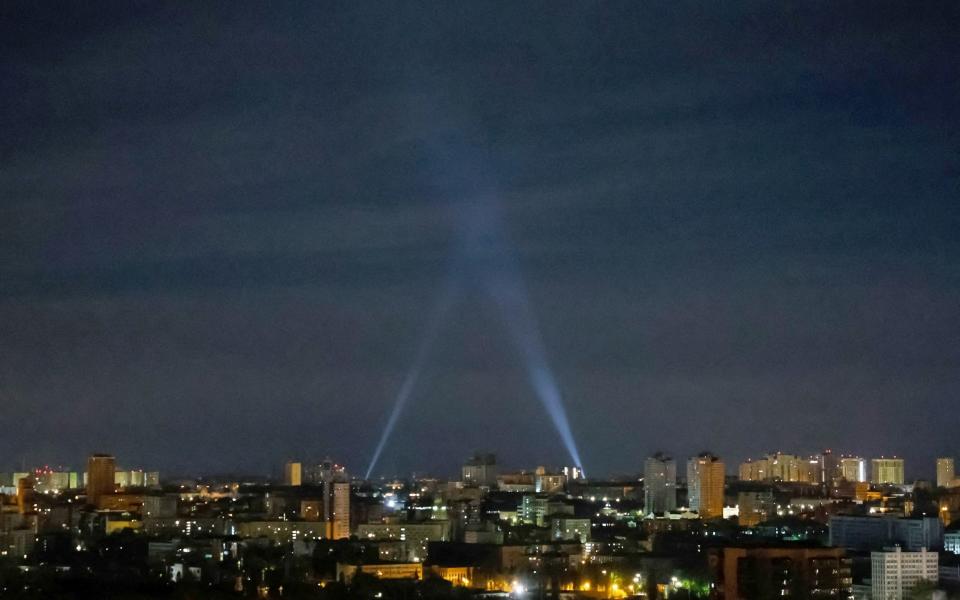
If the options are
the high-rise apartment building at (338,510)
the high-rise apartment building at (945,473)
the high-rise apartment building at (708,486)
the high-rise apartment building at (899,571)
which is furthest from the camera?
the high-rise apartment building at (945,473)

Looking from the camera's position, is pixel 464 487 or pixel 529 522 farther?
pixel 464 487

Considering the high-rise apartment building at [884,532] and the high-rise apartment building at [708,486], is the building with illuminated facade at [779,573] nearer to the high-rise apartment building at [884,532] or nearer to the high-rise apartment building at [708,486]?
the high-rise apartment building at [884,532]

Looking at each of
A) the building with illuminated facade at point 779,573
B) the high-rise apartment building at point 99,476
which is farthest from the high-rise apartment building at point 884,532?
the high-rise apartment building at point 99,476

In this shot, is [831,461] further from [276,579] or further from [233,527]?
[276,579]

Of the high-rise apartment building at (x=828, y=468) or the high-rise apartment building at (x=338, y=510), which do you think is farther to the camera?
the high-rise apartment building at (x=828, y=468)

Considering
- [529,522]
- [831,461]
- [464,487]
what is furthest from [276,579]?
[831,461]

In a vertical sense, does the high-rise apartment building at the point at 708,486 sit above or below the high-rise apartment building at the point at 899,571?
above

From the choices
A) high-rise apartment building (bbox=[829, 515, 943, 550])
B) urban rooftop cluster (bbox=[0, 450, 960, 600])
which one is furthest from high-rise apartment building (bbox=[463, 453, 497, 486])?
high-rise apartment building (bbox=[829, 515, 943, 550])
